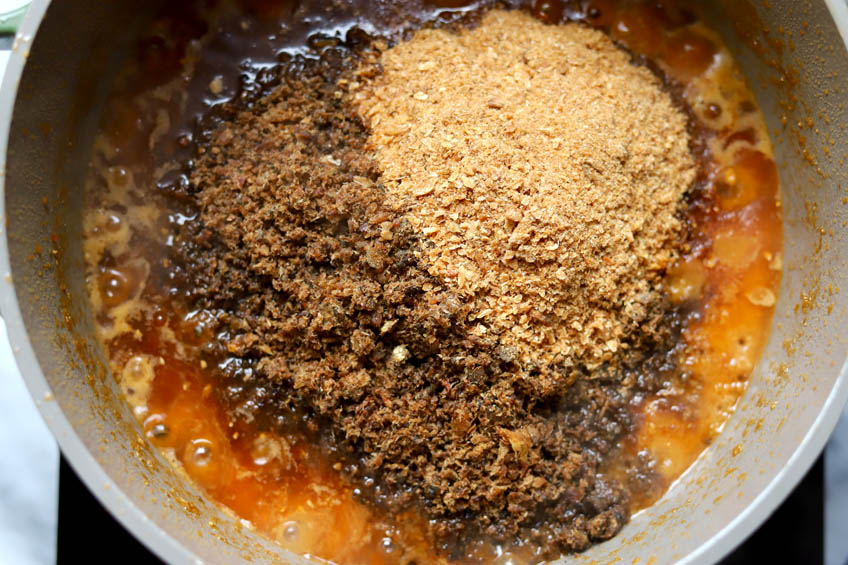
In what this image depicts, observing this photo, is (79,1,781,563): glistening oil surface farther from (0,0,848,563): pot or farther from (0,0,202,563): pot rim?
(0,0,202,563): pot rim

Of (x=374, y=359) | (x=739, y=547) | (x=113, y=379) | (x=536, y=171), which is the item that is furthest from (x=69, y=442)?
(x=739, y=547)

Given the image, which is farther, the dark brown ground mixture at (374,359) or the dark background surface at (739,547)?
the dark background surface at (739,547)

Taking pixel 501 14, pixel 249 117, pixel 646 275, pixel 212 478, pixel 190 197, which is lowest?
pixel 212 478

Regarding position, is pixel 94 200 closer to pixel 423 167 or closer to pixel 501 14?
pixel 423 167

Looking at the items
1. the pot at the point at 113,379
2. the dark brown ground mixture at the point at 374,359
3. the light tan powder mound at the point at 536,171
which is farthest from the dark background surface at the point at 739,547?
the light tan powder mound at the point at 536,171

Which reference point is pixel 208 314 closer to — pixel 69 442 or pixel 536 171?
pixel 69 442

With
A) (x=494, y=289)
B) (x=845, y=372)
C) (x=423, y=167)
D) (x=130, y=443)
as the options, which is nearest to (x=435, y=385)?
(x=494, y=289)

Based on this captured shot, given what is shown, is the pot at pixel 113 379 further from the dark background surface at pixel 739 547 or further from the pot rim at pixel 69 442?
the dark background surface at pixel 739 547
